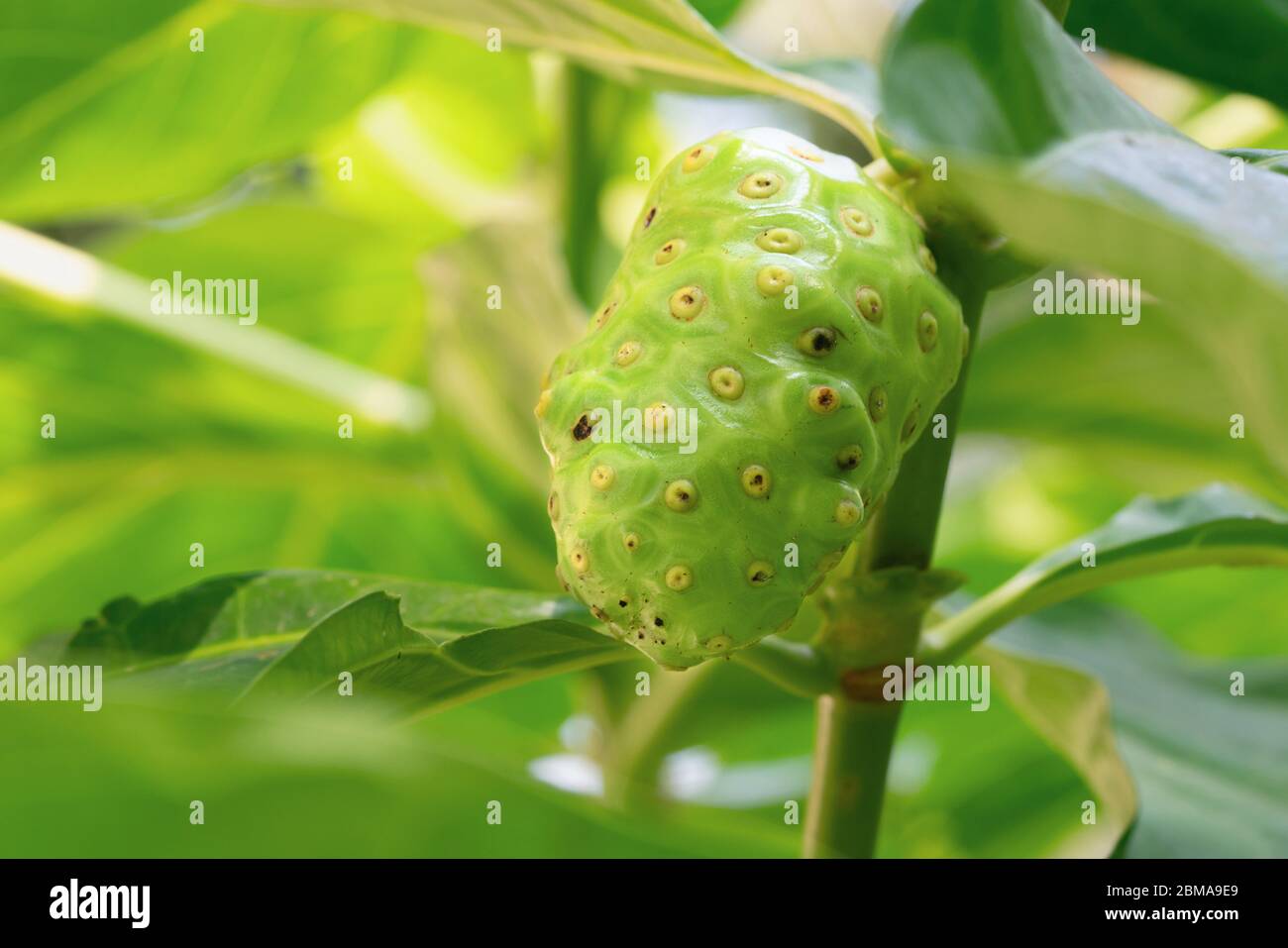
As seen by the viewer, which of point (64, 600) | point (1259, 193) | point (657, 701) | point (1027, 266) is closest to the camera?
point (1259, 193)

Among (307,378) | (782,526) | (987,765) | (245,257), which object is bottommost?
(987,765)

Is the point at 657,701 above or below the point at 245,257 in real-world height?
below

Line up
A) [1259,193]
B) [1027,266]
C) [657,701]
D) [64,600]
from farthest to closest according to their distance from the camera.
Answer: [64,600] → [657,701] → [1027,266] → [1259,193]

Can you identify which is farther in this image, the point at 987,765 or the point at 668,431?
the point at 987,765

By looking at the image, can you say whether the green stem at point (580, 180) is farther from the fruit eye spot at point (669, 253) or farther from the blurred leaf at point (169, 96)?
the fruit eye spot at point (669, 253)

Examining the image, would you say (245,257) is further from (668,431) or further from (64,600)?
(668,431)

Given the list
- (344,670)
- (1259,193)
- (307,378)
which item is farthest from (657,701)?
(1259,193)

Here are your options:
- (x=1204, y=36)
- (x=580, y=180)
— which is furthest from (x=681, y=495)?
(x=580, y=180)

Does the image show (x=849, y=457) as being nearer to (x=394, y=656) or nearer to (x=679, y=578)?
(x=679, y=578)
